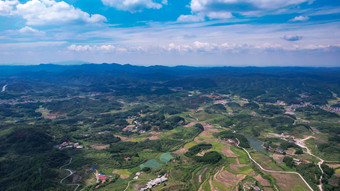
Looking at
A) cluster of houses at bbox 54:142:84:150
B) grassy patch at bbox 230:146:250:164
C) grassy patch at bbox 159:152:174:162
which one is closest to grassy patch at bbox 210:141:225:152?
grassy patch at bbox 230:146:250:164

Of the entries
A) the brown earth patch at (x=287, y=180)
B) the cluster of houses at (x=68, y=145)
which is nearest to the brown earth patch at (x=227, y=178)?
the brown earth patch at (x=287, y=180)

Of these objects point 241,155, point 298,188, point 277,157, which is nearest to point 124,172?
point 241,155

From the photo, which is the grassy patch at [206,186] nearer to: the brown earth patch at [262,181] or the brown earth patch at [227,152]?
the brown earth patch at [262,181]

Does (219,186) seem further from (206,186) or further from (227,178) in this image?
(227,178)

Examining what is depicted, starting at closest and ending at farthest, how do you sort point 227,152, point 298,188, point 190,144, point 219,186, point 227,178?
1. point 298,188
2. point 219,186
3. point 227,178
4. point 227,152
5. point 190,144

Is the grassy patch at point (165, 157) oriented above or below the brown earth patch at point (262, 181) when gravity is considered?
below

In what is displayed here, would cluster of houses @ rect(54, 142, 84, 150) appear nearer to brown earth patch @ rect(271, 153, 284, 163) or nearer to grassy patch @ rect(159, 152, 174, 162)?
grassy patch @ rect(159, 152, 174, 162)
